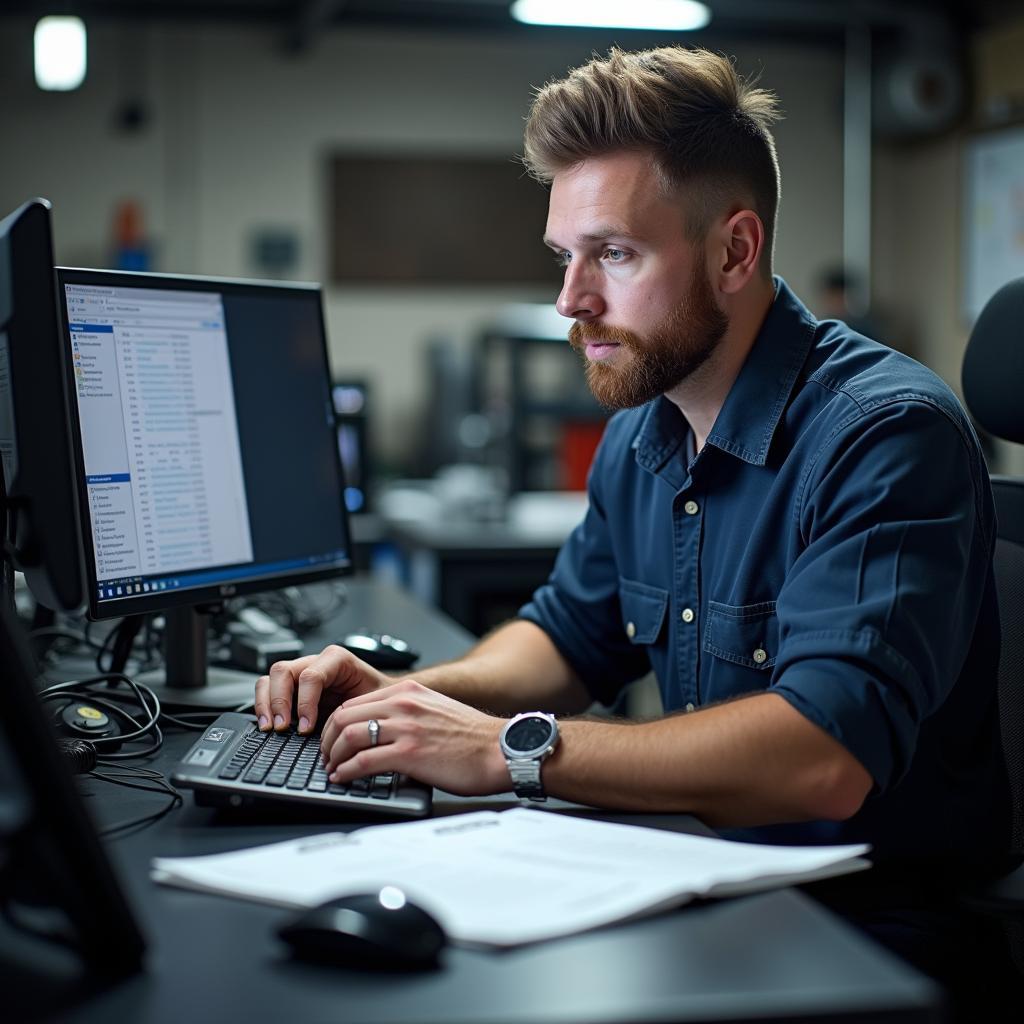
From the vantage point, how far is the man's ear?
1410 mm

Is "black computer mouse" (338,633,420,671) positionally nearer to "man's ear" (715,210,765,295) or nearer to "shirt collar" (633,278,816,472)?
"shirt collar" (633,278,816,472)

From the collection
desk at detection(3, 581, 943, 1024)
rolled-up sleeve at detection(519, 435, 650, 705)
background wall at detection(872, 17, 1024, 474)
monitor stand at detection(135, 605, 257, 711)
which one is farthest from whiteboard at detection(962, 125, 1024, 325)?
desk at detection(3, 581, 943, 1024)

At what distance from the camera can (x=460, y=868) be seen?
791mm

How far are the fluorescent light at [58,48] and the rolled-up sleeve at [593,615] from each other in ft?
12.2

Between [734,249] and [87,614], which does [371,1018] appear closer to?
[87,614]

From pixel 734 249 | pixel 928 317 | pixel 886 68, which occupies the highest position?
pixel 886 68

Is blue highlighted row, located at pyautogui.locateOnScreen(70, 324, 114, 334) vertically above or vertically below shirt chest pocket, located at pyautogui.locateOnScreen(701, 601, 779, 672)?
above

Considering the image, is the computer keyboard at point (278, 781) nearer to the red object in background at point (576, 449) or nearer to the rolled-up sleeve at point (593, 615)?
the rolled-up sleeve at point (593, 615)

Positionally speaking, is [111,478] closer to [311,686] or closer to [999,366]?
[311,686]

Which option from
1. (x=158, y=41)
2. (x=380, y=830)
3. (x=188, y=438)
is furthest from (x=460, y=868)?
(x=158, y=41)

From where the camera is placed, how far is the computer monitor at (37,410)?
1.05 meters

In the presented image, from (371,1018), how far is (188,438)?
35.5 inches

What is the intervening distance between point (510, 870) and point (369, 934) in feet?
0.49

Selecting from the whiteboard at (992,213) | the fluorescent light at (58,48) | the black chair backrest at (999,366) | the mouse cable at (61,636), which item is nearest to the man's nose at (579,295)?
the black chair backrest at (999,366)
